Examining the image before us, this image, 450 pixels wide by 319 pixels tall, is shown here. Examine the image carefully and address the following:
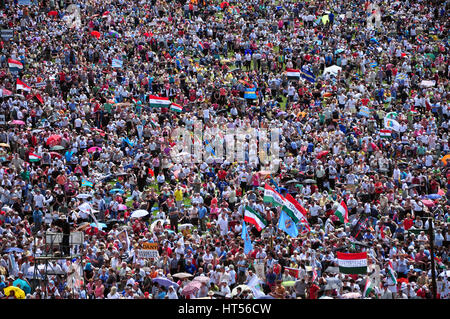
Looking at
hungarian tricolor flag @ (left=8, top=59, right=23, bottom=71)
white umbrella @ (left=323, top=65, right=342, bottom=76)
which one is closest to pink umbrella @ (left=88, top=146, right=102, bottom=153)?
hungarian tricolor flag @ (left=8, top=59, right=23, bottom=71)

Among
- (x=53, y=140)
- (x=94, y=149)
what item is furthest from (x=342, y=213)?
(x=53, y=140)

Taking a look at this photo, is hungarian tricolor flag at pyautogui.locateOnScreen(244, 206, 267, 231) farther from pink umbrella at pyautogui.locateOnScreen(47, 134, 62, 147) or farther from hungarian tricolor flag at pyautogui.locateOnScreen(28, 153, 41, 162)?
pink umbrella at pyautogui.locateOnScreen(47, 134, 62, 147)

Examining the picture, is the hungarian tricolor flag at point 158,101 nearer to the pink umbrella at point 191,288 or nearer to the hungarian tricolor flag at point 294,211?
the hungarian tricolor flag at point 294,211


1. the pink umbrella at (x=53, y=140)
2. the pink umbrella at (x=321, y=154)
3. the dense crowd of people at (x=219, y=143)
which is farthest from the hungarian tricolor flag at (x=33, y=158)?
the pink umbrella at (x=321, y=154)

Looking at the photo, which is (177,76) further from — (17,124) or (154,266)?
(154,266)

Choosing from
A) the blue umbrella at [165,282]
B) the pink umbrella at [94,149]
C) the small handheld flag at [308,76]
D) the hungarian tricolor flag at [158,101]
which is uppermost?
the small handheld flag at [308,76]

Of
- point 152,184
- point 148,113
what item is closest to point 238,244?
point 152,184
